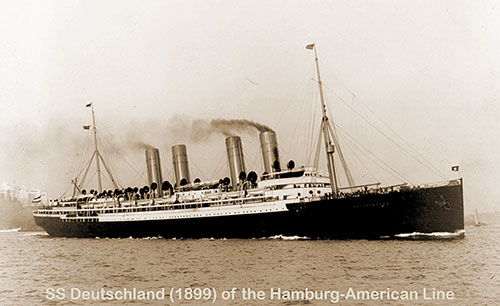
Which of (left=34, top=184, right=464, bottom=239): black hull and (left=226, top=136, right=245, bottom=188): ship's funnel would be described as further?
(left=226, top=136, right=245, bottom=188): ship's funnel

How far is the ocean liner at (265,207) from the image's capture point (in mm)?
34531

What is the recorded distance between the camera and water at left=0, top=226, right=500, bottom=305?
57.0 feet

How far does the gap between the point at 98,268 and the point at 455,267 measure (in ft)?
69.4

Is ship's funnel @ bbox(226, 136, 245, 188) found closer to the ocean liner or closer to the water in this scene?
the ocean liner

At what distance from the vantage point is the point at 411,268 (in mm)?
21219

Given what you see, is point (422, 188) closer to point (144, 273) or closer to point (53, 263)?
point (144, 273)

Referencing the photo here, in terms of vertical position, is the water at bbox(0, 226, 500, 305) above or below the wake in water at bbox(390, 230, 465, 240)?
above

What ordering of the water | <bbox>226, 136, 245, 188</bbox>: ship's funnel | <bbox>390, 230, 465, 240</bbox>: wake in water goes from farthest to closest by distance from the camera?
<bbox>226, 136, 245, 188</bbox>: ship's funnel < <bbox>390, 230, 465, 240</bbox>: wake in water < the water

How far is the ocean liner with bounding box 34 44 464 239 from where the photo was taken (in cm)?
3453

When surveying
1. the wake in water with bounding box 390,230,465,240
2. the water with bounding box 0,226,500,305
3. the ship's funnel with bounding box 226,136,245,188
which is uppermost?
the ship's funnel with bounding box 226,136,245,188

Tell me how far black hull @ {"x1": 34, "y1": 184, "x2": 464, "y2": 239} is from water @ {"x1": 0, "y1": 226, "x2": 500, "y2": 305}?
2.98 meters

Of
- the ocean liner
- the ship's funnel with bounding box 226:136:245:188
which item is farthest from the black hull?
the ship's funnel with bounding box 226:136:245:188

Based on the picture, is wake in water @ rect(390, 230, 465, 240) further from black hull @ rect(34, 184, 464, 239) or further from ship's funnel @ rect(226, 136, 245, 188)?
ship's funnel @ rect(226, 136, 245, 188)

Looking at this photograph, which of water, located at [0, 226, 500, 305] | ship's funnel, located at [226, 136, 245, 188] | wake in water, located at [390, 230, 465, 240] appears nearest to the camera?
water, located at [0, 226, 500, 305]
